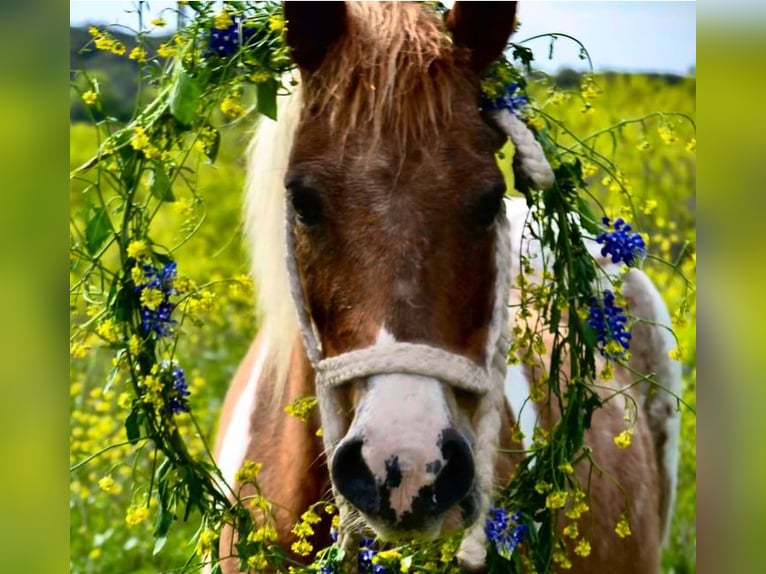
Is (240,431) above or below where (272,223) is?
below

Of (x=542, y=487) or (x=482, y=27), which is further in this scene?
(x=542, y=487)

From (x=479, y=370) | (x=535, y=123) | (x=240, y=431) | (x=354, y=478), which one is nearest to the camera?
(x=354, y=478)

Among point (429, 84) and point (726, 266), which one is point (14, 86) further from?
point (726, 266)

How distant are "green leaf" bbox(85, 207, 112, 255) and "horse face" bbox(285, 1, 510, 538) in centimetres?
33

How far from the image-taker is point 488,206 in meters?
1.44

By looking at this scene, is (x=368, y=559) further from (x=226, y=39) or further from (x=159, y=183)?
(x=226, y=39)

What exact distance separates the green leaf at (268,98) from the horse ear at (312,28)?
61mm

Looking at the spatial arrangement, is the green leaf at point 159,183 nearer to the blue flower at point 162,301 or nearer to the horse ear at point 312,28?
A: the blue flower at point 162,301

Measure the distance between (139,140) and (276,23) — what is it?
0.28m

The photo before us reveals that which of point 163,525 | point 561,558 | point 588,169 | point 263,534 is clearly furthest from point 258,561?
point 588,169

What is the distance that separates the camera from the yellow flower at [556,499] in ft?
5.06

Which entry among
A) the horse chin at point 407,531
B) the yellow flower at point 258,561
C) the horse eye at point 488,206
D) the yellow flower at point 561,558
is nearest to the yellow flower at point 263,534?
the yellow flower at point 258,561

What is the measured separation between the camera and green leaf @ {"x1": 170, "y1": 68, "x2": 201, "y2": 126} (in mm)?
1527

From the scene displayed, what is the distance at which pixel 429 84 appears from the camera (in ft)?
4.76
